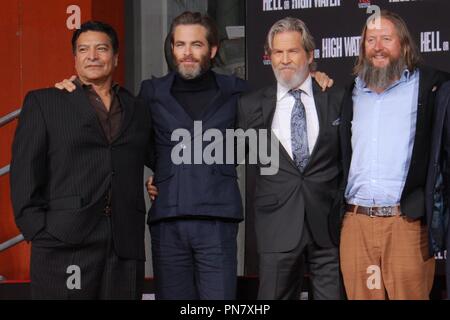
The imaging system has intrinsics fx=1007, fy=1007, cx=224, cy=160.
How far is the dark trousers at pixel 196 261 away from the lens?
17.1ft

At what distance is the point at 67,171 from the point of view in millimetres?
4945

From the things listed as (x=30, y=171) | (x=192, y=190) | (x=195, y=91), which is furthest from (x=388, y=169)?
(x=30, y=171)

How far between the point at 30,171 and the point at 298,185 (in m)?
1.35

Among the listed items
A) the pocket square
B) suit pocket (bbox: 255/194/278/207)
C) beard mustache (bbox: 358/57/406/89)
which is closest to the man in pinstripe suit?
suit pocket (bbox: 255/194/278/207)

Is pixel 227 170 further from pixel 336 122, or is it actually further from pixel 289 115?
pixel 336 122

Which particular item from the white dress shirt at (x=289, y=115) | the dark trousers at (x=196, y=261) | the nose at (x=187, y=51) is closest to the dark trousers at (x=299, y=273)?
Result: the dark trousers at (x=196, y=261)

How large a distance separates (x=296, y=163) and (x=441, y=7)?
1608 millimetres

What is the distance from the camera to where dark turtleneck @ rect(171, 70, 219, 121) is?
538 cm

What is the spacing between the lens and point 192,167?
17.3 ft

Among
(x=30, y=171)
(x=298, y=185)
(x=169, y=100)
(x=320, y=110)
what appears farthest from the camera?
(x=169, y=100)

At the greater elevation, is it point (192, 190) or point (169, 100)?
point (169, 100)

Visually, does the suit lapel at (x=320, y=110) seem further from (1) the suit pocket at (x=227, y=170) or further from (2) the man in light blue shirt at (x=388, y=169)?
(1) the suit pocket at (x=227, y=170)

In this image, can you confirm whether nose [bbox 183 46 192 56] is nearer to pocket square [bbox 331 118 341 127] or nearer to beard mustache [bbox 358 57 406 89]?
pocket square [bbox 331 118 341 127]
